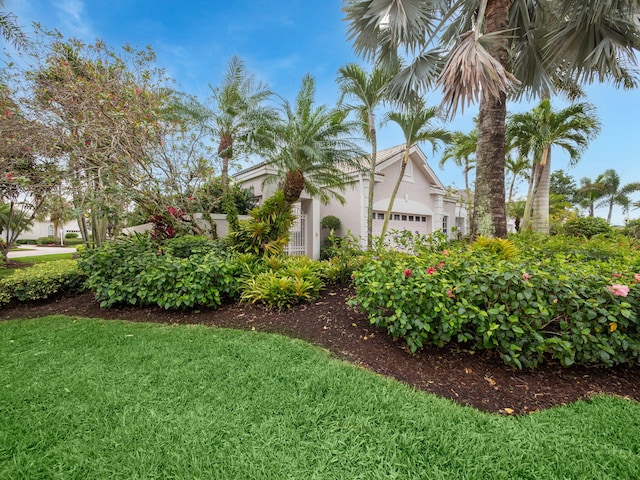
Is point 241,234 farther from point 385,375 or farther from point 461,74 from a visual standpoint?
point 461,74

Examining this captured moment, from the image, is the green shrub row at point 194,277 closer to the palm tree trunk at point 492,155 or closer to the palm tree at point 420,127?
the palm tree trunk at point 492,155

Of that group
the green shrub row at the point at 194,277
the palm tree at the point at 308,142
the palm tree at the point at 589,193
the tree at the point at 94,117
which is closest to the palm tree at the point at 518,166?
the palm tree at the point at 308,142

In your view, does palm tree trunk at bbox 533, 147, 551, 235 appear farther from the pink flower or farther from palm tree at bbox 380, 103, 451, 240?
the pink flower

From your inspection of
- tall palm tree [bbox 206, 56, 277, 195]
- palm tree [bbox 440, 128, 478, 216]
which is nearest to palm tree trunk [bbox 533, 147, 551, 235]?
palm tree [bbox 440, 128, 478, 216]

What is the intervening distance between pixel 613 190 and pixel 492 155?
37991 mm

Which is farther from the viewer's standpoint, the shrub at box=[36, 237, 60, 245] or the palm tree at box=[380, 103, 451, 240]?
the shrub at box=[36, 237, 60, 245]

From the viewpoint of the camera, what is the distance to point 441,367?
324 centimetres

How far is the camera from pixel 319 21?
26.9ft

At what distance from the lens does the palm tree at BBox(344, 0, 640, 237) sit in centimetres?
516

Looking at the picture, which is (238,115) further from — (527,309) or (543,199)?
(543,199)

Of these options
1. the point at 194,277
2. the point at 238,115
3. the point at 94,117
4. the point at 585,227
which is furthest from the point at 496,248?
the point at 585,227

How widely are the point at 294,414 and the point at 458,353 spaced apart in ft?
7.22

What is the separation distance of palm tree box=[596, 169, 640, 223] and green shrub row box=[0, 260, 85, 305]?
40611 millimetres

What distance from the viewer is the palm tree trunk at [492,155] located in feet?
18.7
